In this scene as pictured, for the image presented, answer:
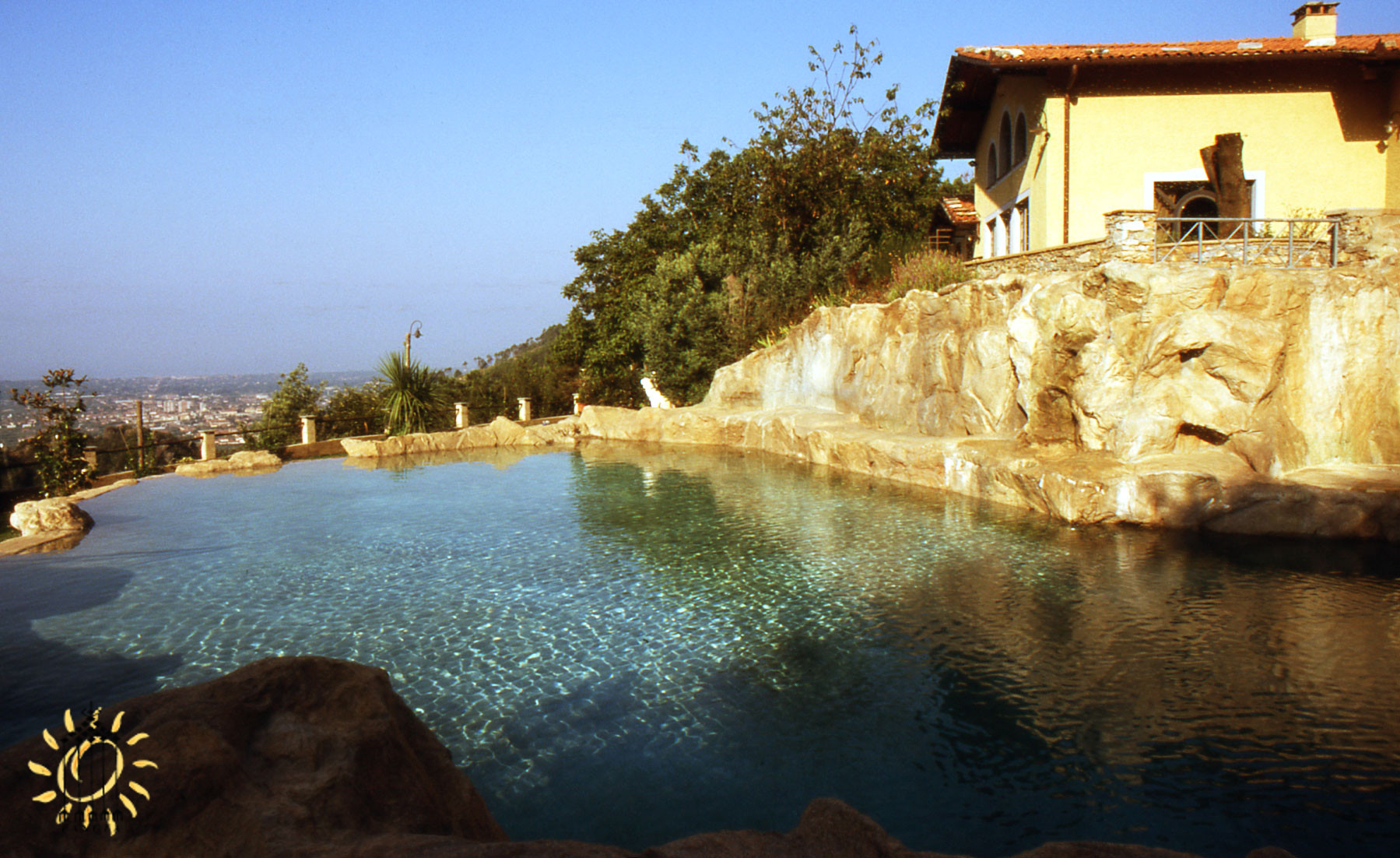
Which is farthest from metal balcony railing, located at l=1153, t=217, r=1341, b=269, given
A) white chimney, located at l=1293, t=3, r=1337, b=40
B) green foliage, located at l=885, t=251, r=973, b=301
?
white chimney, located at l=1293, t=3, r=1337, b=40

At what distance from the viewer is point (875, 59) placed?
78.9 ft

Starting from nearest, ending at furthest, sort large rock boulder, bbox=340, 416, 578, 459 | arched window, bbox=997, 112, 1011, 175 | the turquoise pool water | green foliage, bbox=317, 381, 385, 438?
the turquoise pool water
large rock boulder, bbox=340, 416, 578, 459
arched window, bbox=997, 112, 1011, 175
green foliage, bbox=317, 381, 385, 438

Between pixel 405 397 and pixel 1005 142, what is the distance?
57.7 ft

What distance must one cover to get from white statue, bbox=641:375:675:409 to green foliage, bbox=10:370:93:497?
15.2 metres

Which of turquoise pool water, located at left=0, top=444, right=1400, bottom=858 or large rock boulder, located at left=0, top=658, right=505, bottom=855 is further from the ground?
large rock boulder, located at left=0, top=658, right=505, bottom=855

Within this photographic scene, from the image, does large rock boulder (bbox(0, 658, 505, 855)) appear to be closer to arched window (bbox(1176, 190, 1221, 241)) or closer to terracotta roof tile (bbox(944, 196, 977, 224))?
arched window (bbox(1176, 190, 1221, 241))

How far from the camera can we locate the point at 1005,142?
73.5ft

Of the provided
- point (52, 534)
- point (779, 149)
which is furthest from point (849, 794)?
point (779, 149)

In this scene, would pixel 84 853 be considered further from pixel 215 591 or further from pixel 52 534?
pixel 52 534

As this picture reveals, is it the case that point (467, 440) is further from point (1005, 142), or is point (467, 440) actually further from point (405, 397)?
point (1005, 142)

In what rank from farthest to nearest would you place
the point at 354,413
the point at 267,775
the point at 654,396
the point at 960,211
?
the point at 960,211
the point at 654,396
the point at 354,413
the point at 267,775

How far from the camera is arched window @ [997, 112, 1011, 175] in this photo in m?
21.9

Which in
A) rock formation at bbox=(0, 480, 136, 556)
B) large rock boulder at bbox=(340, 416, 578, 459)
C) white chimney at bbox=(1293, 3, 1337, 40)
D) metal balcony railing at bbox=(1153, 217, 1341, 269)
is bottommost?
rock formation at bbox=(0, 480, 136, 556)

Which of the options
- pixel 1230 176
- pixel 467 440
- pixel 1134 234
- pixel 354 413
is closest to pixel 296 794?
pixel 1134 234
